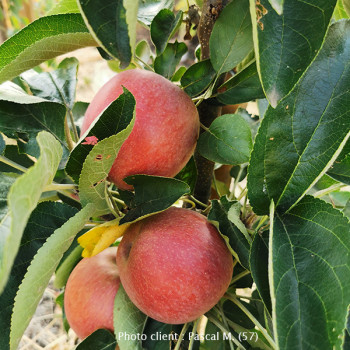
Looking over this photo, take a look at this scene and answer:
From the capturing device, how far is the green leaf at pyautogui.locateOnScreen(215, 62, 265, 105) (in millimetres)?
418

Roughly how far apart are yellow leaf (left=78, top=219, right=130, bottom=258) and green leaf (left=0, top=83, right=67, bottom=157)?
0.43ft

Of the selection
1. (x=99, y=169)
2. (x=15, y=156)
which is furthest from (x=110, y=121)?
(x=15, y=156)

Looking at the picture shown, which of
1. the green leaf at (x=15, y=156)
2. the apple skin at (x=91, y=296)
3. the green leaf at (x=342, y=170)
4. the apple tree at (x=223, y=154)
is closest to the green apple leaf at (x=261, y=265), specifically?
the apple tree at (x=223, y=154)

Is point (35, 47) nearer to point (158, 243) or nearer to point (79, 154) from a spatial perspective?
point (79, 154)

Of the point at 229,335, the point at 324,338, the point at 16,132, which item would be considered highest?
the point at 16,132

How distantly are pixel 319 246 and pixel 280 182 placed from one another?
63 mm

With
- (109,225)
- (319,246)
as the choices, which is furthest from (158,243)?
(319,246)

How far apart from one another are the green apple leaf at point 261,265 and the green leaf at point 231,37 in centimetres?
17

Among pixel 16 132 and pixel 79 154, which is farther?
pixel 16 132

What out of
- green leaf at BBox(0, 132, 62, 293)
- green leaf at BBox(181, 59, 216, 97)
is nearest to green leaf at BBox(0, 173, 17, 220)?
green leaf at BBox(0, 132, 62, 293)

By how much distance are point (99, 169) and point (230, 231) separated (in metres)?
0.14

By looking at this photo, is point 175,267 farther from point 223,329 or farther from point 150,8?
point 150,8

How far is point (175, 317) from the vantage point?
410 millimetres

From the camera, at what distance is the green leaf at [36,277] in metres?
0.30
